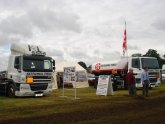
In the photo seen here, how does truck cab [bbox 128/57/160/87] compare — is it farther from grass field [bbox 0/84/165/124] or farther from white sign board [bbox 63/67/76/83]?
grass field [bbox 0/84/165/124]

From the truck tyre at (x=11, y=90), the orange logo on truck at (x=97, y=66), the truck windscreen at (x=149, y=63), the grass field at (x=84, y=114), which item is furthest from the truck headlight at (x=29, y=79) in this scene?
the orange logo on truck at (x=97, y=66)

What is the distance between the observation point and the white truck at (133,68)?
29.2 meters

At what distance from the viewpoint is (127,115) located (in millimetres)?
14625

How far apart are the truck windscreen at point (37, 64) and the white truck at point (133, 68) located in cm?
892

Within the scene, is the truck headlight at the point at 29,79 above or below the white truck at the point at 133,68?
below

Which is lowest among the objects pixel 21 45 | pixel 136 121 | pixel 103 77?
pixel 136 121

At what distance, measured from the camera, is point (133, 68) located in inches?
1159

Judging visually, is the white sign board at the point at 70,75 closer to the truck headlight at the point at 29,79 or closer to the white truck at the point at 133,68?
the truck headlight at the point at 29,79

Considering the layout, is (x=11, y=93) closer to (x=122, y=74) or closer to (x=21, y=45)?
(x=21, y=45)

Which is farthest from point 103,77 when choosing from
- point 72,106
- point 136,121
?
point 136,121

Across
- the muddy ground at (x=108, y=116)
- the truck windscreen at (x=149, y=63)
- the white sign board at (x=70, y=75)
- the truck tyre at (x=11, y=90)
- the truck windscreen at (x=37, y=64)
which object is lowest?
the muddy ground at (x=108, y=116)

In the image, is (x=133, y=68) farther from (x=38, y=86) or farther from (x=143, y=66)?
(x=38, y=86)

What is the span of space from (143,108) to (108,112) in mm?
2313

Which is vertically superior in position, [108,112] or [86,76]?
[86,76]
